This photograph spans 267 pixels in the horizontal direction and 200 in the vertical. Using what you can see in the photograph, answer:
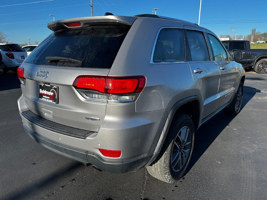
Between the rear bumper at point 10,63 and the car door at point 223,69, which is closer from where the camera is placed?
the car door at point 223,69

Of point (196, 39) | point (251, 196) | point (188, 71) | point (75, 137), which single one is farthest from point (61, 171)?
point (196, 39)

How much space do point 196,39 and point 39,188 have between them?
2.72 meters

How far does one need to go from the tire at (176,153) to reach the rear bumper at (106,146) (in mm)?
329

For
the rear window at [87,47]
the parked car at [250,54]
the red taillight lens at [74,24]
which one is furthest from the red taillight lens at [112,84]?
the parked car at [250,54]

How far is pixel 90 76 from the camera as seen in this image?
5.33 ft

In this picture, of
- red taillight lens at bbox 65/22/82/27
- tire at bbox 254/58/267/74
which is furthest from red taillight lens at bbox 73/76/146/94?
tire at bbox 254/58/267/74

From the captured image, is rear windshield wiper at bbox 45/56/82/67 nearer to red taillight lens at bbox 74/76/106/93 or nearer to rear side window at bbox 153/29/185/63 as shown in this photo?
red taillight lens at bbox 74/76/106/93

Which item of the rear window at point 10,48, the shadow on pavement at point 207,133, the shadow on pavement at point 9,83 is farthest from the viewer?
the rear window at point 10,48

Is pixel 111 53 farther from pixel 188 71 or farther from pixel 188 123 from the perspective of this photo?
pixel 188 123

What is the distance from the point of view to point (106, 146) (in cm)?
165

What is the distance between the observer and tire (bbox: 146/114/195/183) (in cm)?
211

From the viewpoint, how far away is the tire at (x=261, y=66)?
1203 cm

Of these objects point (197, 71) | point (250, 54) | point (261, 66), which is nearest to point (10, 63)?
point (197, 71)

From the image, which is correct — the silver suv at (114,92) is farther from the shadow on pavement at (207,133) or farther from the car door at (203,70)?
the shadow on pavement at (207,133)
